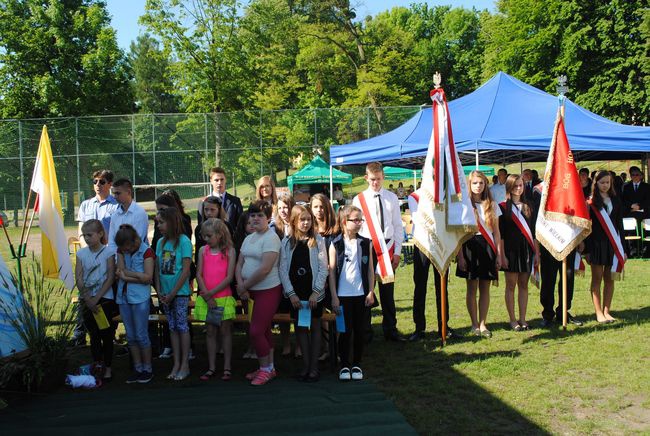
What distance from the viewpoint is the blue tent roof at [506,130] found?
444 inches

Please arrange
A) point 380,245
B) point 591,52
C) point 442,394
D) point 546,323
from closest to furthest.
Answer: point 442,394 → point 380,245 → point 546,323 → point 591,52

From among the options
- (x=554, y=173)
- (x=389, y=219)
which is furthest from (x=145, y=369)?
(x=554, y=173)

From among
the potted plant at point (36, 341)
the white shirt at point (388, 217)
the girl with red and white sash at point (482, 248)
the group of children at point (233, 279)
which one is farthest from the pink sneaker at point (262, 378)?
the girl with red and white sash at point (482, 248)

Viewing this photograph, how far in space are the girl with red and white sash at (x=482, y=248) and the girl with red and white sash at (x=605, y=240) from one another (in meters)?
1.38

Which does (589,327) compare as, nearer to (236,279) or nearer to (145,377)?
(236,279)

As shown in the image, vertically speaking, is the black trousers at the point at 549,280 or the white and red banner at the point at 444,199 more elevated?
the white and red banner at the point at 444,199

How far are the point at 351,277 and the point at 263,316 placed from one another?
86 centimetres

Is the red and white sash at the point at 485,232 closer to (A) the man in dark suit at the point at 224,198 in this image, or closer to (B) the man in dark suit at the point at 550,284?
(B) the man in dark suit at the point at 550,284

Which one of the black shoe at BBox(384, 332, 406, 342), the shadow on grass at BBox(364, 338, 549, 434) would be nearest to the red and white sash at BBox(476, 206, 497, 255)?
the shadow on grass at BBox(364, 338, 549, 434)

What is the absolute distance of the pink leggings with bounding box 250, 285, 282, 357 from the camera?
5.62 meters

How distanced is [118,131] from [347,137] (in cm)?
840

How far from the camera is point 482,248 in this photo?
7059mm

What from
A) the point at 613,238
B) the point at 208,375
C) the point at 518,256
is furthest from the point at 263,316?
the point at 613,238

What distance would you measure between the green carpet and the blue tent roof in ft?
23.3
